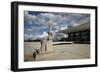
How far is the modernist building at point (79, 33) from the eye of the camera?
1.88 m

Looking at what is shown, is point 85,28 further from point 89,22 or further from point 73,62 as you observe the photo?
point 73,62

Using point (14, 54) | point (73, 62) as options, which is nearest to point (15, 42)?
point (14, 54)

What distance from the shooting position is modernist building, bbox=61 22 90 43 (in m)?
1.88

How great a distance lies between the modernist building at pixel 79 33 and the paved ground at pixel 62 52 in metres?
0.05

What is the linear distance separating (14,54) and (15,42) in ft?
0.29

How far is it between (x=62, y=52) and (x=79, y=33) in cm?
22

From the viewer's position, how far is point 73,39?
6.24 ft

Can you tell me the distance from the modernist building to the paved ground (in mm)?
49

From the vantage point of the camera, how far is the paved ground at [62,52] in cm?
175

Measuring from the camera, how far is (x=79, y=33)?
191 centimetres

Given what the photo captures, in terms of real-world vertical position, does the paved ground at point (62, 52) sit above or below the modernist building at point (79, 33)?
below

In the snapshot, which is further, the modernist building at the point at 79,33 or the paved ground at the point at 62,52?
the modernist building at the point at 79,33

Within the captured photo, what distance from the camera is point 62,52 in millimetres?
1854

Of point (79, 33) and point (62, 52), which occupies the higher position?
point (79, 33)
